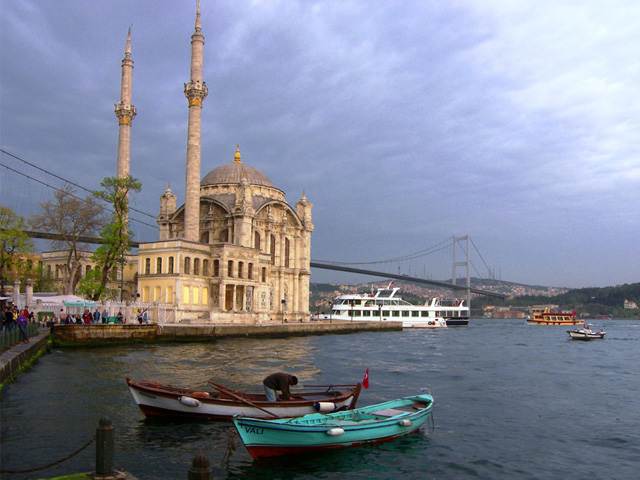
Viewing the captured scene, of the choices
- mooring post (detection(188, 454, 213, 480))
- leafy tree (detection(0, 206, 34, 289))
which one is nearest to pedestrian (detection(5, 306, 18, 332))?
leafy tree (detection(0, 206, 34, 289))

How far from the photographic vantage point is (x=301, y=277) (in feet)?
195

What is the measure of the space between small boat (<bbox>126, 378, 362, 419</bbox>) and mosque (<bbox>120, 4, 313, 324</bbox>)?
25905 mm

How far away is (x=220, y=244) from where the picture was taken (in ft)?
149

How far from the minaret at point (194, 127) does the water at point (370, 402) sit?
20.8 metres

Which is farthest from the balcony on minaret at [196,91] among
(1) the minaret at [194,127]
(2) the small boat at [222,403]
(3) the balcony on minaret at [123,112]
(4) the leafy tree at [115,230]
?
(2) the small boat at [222,403]

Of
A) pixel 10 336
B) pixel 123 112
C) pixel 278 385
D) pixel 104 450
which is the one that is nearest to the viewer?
pixel 104 450

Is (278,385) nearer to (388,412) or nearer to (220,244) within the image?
(388,412)

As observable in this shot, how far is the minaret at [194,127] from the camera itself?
151 ft

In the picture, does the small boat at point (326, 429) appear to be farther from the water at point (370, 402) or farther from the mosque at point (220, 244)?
the mosque at point (220, 244)

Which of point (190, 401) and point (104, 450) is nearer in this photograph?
point (104, 450)

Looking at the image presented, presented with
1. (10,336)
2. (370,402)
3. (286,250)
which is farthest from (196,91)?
(370,402)

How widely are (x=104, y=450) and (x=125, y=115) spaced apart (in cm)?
4518

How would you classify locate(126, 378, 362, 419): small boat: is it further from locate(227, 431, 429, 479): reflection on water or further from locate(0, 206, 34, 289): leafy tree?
locate(0, 206, 34, 289): leafy tree

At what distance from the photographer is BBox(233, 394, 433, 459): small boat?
1044cm
